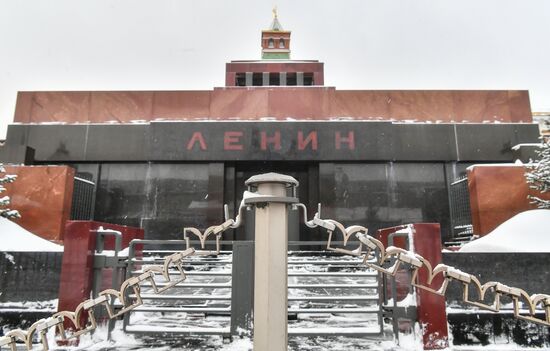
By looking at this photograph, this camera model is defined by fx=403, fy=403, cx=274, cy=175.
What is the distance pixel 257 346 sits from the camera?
2.35 metres

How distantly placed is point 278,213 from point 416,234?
11.4ft

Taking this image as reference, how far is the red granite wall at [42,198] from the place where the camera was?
32.5 feet

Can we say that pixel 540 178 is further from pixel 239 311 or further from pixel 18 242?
pixel 18 242

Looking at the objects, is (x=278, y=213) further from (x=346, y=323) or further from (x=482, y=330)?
(x=482, y=330)

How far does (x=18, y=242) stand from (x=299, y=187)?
8534 mm

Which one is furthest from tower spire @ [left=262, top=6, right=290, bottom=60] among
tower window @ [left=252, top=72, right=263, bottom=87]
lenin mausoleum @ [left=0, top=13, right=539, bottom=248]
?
lenin mausoleum @ [left=0, top=13, right=539, bottom=248]

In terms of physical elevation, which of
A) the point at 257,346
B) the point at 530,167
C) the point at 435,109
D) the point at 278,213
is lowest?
the point at 257,346

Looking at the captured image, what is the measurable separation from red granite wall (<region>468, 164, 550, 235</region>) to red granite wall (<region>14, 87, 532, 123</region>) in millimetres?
4849

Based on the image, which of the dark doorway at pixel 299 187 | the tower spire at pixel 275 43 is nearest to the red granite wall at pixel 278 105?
the dark doorway at pixel 299 187

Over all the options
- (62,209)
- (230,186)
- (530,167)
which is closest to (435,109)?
(530,167)

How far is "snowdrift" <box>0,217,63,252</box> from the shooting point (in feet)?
20.9

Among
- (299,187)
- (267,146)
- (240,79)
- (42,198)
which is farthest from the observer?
(240,79)

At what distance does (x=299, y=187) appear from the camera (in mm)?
13555

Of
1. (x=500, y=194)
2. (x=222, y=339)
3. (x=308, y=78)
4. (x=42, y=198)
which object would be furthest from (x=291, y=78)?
(x=222, y=339)
